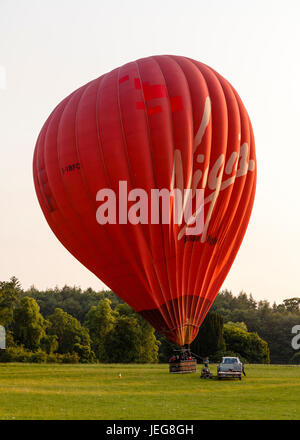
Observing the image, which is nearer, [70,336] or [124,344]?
[124,344]

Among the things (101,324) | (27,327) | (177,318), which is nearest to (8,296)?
(27,327)

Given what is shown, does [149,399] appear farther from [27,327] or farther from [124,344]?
[27,327]

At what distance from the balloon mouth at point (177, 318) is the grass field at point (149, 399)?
2395 mm

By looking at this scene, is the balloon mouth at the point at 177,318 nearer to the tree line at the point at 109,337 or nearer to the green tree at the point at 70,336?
the tree line at the point at 109,337

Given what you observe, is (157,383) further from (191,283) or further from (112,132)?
(112,132)

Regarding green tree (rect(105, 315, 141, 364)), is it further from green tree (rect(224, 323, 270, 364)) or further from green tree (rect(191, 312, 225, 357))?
green tree (rect(191, 312, 225, 357))

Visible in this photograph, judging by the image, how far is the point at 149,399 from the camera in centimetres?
2212

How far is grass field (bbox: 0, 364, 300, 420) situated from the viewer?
1805 centimetres

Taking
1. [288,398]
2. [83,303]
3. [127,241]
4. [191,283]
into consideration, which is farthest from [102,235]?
[83,303]

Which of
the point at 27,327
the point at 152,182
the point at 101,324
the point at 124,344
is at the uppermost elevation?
the point at 152,182

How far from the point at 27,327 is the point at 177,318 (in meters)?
Answer: 61.2

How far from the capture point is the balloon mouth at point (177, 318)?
3241 cm

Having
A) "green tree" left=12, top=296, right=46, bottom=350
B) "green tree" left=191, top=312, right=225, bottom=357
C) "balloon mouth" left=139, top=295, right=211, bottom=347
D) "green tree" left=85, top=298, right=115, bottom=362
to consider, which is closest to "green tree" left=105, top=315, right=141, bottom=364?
"green tree" left=85, top=298, right=115, bottom=362

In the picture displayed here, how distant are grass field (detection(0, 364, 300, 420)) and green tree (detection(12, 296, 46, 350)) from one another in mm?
58391
